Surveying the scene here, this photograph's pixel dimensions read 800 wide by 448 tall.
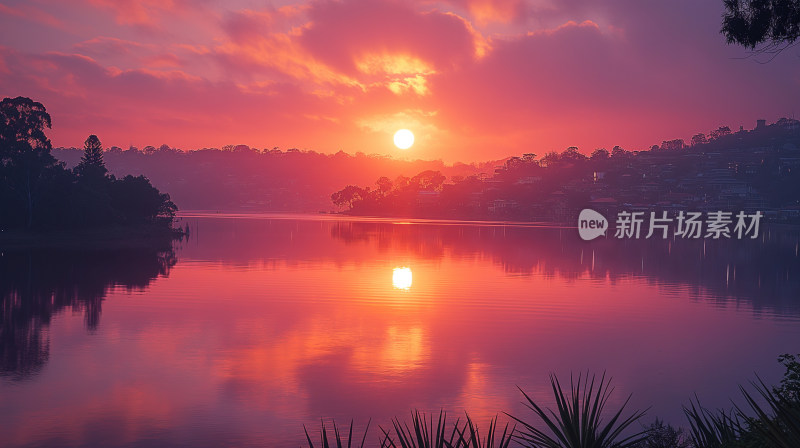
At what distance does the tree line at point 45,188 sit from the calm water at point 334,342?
2441cm

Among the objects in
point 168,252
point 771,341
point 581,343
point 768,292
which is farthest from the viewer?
point 168,252

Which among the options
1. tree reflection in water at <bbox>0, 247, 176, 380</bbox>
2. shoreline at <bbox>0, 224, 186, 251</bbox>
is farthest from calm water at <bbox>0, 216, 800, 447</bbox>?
shoreline at <bbox>0, 224, 186, 251</bbox>

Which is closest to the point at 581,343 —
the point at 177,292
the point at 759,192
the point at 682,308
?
the point at 682,308

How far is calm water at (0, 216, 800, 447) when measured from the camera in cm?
1817

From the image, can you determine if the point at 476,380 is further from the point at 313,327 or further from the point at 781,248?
the point at 781,248

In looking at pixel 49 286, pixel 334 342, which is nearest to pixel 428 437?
pixel 334 342

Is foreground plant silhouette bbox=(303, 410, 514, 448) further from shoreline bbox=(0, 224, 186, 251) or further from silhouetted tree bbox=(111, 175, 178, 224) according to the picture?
silhouetted tree bbox=(111, 175, 178, 224)

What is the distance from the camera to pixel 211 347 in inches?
1017

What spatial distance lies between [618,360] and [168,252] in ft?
181

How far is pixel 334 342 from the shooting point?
2733cm

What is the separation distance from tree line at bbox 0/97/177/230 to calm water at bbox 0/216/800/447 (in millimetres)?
24408

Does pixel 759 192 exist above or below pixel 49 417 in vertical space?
above

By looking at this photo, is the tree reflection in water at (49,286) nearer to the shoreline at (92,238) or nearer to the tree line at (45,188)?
the shoreline at (92,238)

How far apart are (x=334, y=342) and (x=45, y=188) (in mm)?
66668
